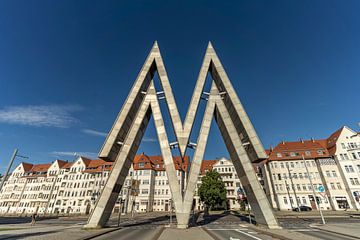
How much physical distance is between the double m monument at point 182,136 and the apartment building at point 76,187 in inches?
1359

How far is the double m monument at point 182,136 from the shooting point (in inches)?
675

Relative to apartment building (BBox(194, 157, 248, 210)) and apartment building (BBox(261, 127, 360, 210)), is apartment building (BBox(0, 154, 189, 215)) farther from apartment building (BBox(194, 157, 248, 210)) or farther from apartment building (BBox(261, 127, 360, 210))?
apartment building (BBox(261, 127, 360, 210))

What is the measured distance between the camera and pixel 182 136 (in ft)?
63.8

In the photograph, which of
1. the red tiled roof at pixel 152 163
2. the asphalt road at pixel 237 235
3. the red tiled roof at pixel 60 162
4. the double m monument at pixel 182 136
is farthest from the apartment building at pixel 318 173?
the red tiled roof at pixel 60 162

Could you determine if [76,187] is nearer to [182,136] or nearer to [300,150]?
[182,136]

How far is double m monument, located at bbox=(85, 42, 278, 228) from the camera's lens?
17.2m

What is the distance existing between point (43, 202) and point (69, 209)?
49.4ft

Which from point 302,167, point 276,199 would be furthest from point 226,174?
point 302,167

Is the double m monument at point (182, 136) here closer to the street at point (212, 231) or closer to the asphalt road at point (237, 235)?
the street at point (212, 231)

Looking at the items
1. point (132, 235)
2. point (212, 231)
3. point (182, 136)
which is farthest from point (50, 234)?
point (182, 136)

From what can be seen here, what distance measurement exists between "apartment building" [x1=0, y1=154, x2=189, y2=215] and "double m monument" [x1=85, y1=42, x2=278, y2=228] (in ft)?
113

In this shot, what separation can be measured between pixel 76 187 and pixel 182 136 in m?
63.0

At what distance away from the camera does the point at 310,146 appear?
52.5 meters

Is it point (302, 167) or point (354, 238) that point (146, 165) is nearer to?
point (302, 167)
